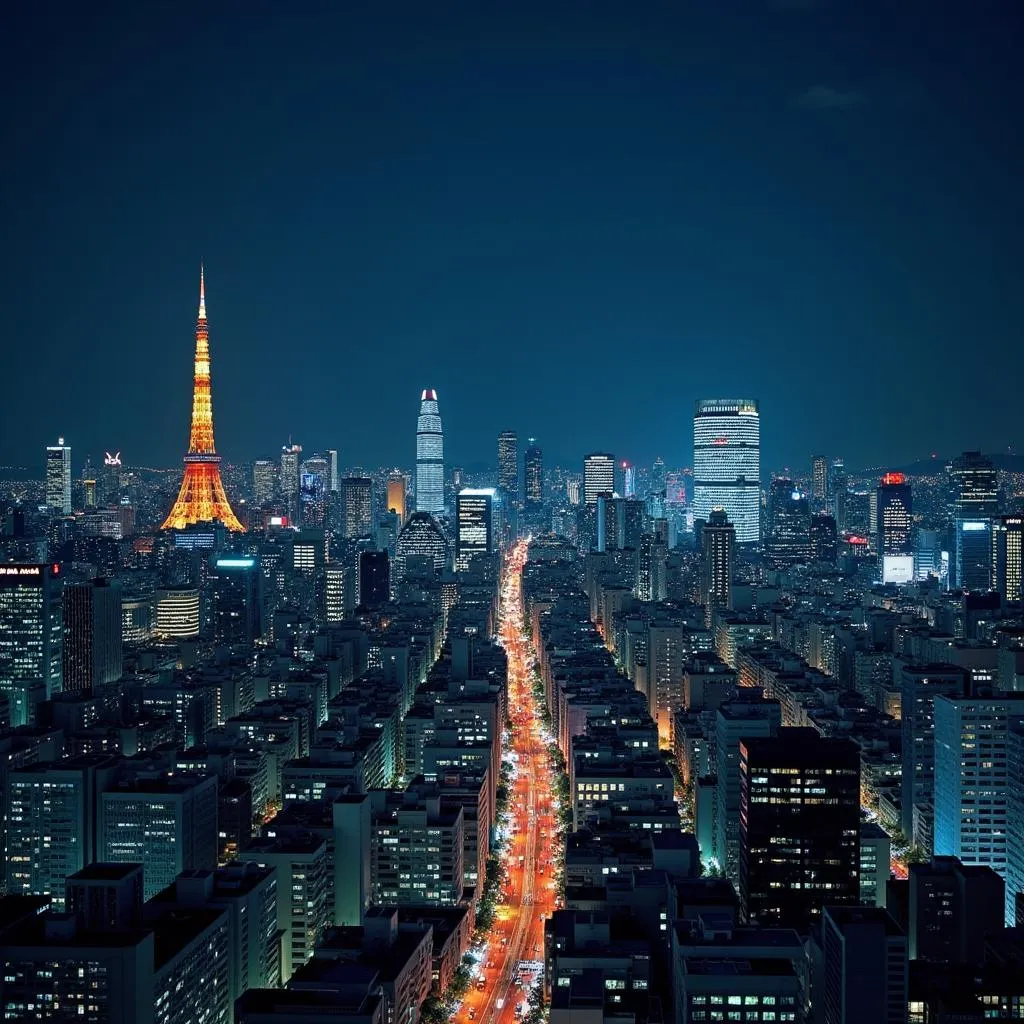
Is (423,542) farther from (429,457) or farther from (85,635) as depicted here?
(85,635)

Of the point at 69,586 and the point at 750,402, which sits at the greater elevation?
the point at 750,402

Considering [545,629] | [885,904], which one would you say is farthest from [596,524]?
[885,904]

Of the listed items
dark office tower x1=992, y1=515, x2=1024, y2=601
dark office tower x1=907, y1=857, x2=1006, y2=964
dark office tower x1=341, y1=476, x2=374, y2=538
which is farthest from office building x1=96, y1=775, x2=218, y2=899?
dark office tower x1=341, y1=476, x2=374, y2=538

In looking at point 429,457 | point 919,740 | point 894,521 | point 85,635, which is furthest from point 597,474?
point 919,740

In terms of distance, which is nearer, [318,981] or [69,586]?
[318,981]

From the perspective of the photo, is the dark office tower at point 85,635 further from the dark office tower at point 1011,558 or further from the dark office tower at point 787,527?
the dark office tower at point 787,527

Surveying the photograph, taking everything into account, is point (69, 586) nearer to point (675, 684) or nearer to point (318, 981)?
point (675, 684)

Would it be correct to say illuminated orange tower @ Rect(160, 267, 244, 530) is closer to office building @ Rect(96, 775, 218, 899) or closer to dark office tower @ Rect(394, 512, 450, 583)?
dark office tower @ Rect(394, 512, 450, 583)
